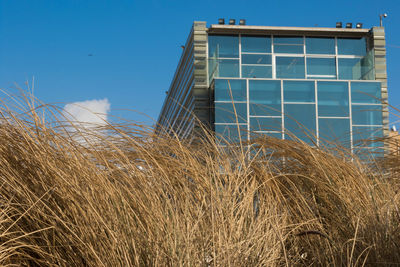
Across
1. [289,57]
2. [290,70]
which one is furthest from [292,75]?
[289,57]

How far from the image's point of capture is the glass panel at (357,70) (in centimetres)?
1089

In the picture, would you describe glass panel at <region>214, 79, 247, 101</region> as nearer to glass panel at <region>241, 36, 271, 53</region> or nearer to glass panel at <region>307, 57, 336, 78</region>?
glass panel at <region>241, 36, 271, 53</region>

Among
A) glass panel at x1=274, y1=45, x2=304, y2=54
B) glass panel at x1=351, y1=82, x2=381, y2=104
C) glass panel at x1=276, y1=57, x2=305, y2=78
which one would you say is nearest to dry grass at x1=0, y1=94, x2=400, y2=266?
glass panel at x1=276, y1=57, x2=305, y2=78

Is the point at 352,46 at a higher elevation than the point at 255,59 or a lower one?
higher

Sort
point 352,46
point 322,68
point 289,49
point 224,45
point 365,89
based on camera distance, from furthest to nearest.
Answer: point 352,46, point 289,49, point 224,45, point 322,68, point 365,89

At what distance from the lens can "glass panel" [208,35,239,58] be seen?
11227 mm

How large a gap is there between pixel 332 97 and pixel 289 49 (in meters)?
1.61

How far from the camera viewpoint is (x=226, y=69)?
35.8 ft

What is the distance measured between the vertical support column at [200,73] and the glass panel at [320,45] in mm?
2434

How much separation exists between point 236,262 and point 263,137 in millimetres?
914

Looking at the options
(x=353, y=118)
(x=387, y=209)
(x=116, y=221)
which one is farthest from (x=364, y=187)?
(x=353, y=118)

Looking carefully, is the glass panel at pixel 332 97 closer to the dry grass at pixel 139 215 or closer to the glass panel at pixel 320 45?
the glass panel at pixel 320 45

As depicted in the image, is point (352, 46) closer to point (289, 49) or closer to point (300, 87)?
point (289, 49)

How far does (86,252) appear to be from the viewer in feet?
3.62
